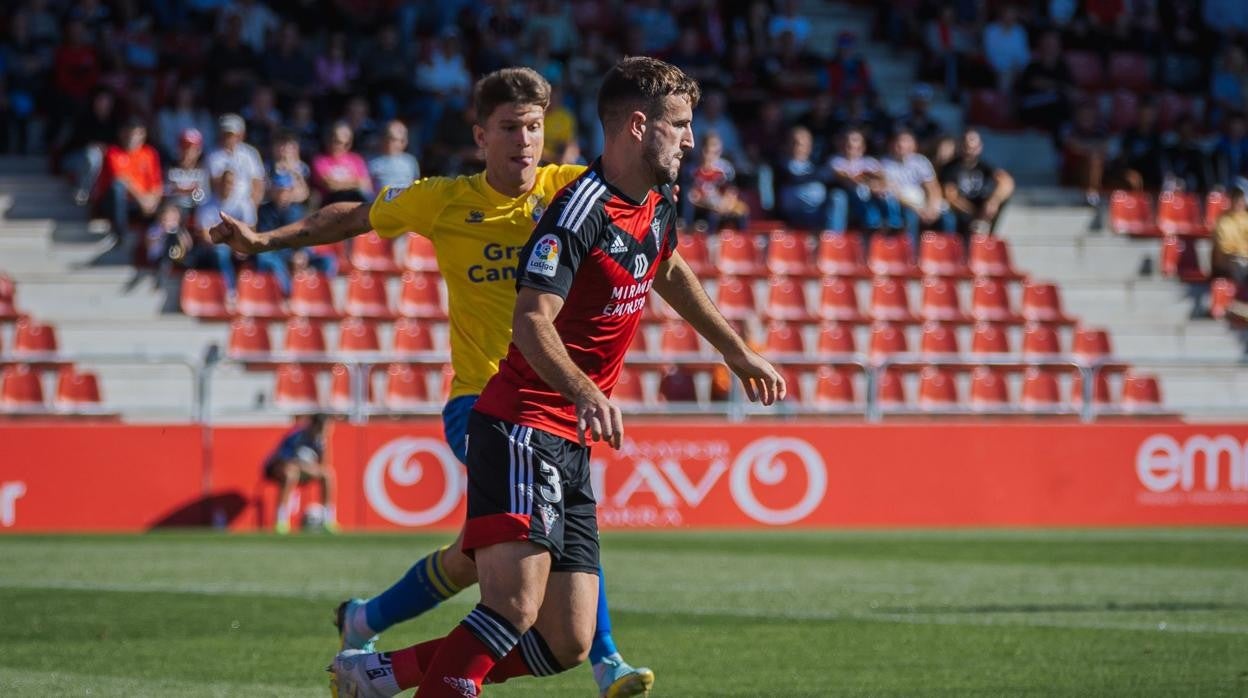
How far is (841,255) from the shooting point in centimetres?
2208

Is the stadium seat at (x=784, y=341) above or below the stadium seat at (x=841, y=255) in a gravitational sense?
below

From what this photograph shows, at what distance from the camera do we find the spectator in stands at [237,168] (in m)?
19.5

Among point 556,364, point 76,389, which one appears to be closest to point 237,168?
point 76,389

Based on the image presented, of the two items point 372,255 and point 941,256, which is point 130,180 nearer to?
point 372,255

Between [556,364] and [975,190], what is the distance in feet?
61.2

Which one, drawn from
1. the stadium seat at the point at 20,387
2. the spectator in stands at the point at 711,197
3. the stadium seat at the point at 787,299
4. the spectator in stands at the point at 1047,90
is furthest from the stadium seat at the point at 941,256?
the stadium seat at the point at 20,387

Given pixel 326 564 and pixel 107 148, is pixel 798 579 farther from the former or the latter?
pixel 107 148

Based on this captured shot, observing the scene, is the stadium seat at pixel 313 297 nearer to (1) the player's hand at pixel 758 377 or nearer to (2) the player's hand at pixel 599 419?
(1) the player's hand at pixel 758 377

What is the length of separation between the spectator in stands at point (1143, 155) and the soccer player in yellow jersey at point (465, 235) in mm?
19354

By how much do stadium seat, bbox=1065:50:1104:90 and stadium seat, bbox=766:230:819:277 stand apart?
7.68 metres

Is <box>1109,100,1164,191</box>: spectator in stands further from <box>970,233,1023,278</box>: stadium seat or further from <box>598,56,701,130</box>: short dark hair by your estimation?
<box>598,56,701,130</box>: short dark hair

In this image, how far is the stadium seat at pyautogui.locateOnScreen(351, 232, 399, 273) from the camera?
68.4 ft

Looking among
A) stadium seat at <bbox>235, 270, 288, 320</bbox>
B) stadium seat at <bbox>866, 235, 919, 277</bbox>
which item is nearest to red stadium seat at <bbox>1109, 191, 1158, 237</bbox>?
stadium seat at <bbox>866, 235, 919, 277</bbox>

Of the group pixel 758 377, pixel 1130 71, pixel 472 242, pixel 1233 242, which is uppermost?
pixel 1130 71
